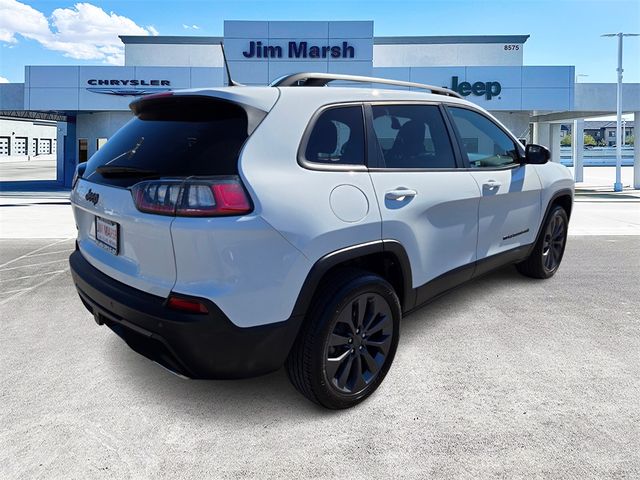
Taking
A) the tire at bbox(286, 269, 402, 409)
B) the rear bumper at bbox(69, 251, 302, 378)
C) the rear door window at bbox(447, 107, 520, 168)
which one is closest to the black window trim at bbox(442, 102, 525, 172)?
the rear door window at bbox(447, 107, 520, 168)

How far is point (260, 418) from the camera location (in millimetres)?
2785

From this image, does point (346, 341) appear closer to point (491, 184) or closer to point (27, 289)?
point (491, 184)

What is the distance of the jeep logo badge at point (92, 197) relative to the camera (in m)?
2.92

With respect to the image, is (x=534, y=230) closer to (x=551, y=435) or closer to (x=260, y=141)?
(x=551, y=435)

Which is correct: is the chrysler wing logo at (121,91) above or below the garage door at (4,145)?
below

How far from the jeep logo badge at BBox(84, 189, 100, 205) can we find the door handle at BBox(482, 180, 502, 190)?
268cm

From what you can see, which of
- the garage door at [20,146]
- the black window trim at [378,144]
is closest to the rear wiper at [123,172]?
the black window trim at [378,144]

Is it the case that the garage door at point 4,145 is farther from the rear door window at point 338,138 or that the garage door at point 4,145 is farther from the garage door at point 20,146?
the rear door window at point 338,138

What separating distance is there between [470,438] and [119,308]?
187 centimetres

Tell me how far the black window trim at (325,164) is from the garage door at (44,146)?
82085mm

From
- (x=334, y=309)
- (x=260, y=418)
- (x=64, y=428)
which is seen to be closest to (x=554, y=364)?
(x=334, y=309)

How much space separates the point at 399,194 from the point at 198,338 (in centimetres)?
140

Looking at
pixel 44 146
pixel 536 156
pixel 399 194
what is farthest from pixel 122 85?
pixel 44 146

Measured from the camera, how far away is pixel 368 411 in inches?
112
